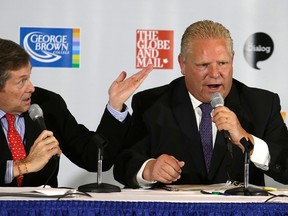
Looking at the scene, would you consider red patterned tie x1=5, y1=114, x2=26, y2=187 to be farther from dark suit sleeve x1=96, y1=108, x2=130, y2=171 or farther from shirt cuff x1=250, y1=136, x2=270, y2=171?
shirt cuff x1=250, y1=136, x2=270, y2=171

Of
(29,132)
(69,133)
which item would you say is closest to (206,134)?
(69,133)

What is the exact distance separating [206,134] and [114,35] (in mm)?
1138

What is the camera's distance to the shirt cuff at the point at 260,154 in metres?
2.76

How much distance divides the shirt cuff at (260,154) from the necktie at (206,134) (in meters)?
0.26

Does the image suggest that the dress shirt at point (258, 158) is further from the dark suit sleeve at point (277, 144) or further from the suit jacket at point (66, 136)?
the suit jacket at point (66, 136)

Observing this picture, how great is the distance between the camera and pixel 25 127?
122 inches

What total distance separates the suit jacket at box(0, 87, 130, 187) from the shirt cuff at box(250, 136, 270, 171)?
60 centimetres

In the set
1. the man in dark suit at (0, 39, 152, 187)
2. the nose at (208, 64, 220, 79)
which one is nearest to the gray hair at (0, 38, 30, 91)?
the man in dark suit at (0, 39, 152, 187)

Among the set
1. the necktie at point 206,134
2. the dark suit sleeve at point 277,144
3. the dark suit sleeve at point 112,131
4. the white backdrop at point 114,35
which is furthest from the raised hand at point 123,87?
the white backdrop at point 114,35

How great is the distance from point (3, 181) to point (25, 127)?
1.12ft

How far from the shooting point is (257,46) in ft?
12.9

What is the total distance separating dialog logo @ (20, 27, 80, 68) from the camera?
3.90 metres

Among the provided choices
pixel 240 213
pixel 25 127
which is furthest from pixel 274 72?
pixel 240 213

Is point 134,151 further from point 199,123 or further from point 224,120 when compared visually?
point 224,120
